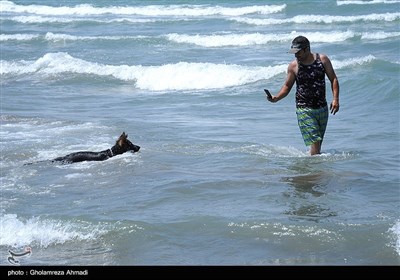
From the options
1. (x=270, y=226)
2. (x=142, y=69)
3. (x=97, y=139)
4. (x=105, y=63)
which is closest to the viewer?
(x=270, y=226)

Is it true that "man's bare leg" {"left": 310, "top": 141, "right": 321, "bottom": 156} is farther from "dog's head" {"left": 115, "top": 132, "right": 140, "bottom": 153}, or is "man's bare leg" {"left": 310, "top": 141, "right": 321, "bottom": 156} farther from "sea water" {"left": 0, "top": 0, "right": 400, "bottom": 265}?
"dog's head" {"left": 115, "top": 132, "right": 140, "bottom": 153}

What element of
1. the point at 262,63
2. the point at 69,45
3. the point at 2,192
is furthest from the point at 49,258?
the point at 69,45

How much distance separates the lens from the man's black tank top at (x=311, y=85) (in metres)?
8.56

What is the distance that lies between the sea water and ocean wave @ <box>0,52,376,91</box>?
0.05m

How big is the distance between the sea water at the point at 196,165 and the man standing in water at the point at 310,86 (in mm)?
573

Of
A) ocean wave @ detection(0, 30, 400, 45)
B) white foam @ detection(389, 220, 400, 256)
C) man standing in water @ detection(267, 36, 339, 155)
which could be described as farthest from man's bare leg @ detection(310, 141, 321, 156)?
ocean wave @ detection(0, 30, 400, 45)

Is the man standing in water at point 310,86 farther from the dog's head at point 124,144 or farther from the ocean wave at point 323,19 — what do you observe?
the ocean wave at point 323,19

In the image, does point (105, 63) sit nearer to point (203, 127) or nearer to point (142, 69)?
point (142, 69)

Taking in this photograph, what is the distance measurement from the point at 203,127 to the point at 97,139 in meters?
1.90

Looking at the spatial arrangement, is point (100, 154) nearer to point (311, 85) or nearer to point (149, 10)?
point (311, 85)

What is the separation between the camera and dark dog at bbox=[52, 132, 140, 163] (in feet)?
32.8

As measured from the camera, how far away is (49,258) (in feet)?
20.6

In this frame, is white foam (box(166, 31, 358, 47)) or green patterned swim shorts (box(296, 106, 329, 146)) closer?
green patterned swim shorts (box(296, 106, 329, 146))
